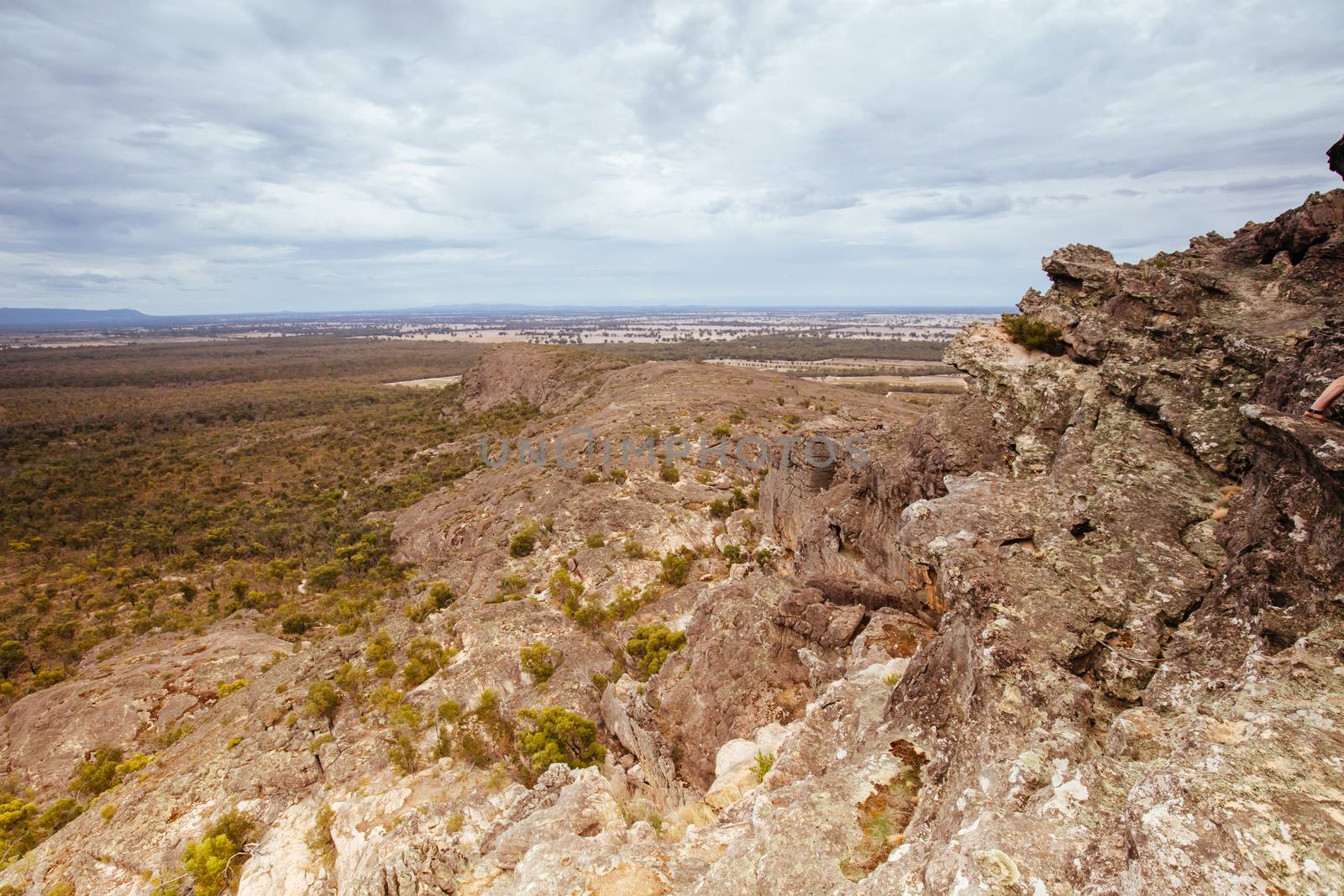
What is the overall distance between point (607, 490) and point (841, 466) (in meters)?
18.0

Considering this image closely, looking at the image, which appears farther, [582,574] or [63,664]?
[63,664]

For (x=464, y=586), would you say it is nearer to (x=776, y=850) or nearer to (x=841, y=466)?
(x=841, y=466)

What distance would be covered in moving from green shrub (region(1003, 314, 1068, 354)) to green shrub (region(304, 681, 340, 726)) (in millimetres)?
25904

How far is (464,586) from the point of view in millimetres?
32125

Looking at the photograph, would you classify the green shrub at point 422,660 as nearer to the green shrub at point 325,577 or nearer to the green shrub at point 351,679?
the green shrub at point 351,679

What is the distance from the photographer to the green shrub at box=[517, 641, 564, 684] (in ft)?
73.0

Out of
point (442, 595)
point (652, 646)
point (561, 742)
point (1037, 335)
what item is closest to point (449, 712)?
point (561, 742)

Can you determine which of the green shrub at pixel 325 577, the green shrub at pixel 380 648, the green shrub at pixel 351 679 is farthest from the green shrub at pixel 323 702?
the green shrub at pixel 325 577

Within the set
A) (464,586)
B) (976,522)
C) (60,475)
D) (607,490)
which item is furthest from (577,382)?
(976,522)

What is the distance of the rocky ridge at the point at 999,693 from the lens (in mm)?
6000

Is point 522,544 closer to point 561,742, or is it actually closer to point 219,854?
point 561,742

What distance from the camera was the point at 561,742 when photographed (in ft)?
60.1

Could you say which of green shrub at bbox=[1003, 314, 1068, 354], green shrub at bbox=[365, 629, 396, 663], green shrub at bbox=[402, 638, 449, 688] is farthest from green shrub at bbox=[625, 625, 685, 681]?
green shrub at bbox=[1003, 314, 1068, 354]

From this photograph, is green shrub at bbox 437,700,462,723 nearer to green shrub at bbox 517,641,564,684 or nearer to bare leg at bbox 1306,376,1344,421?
green shrub at bbox 517,641,564,684
